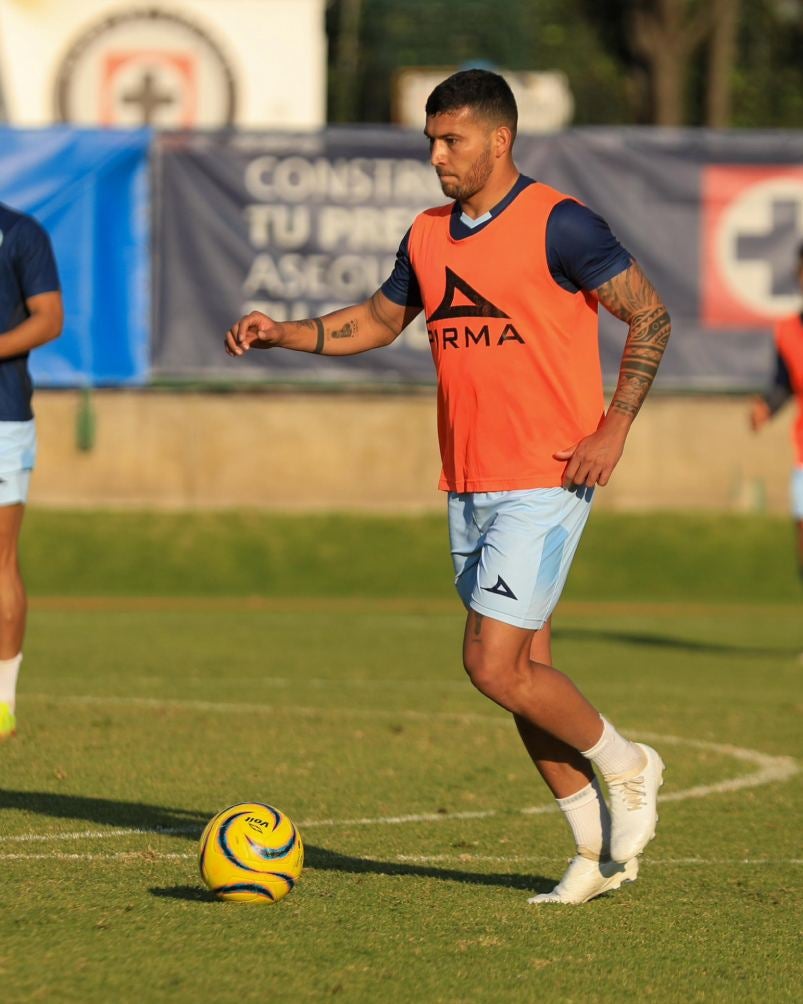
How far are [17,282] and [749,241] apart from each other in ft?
33.8

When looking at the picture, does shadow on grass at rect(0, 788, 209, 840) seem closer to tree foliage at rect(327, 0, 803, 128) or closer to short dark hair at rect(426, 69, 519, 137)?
short dark hair at rect(426, 69, 519, 137)

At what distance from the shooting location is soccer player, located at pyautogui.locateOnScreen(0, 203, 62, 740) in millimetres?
8672

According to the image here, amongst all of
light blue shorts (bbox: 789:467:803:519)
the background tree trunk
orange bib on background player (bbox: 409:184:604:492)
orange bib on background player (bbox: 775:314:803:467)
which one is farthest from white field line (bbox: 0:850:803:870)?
the background tree trunk

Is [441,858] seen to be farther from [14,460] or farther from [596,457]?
[14,460]

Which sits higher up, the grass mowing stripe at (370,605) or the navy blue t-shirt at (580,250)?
the navy blue t-shirt at (580,250)

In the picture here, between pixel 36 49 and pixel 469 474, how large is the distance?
1810 centimetres

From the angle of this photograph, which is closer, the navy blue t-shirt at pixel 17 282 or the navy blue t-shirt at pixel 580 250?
the navy blue t-shirt at pixel 580 250

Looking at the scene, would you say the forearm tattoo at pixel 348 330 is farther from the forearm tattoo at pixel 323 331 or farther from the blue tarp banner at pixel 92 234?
the blue tarp banner at pixel 92 234

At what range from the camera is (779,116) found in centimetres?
3647

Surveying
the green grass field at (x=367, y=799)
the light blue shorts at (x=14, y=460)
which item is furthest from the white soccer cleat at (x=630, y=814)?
the light blue shorts at (x=14, y=460)

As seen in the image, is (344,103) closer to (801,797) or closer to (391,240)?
(391,240)

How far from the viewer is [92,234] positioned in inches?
684

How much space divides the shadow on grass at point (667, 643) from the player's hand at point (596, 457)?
7917 mm

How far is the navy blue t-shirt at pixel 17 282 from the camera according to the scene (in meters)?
8.69
